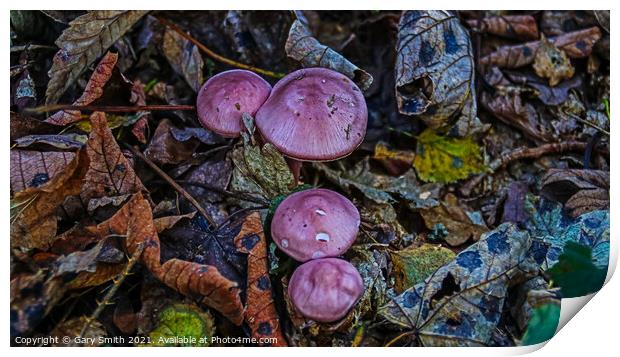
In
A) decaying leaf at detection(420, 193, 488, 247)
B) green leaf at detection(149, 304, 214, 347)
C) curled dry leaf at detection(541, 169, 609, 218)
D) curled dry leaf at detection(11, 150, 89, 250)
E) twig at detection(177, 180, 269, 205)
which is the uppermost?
curled dry leaf at detection(11, 150, 89, 250)

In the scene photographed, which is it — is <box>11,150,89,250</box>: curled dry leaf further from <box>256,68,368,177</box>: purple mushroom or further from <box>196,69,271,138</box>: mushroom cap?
<box>256,68,368,177</box>: purple mushroom

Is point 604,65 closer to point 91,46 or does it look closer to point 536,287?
point 536,287

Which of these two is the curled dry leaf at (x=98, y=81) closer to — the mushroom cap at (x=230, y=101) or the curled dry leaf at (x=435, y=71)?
the mushroom cap at (x=230, y=101)

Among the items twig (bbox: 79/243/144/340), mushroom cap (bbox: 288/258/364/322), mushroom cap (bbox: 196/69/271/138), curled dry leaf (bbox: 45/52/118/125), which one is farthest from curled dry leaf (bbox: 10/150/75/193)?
mushroom cap (bbox: 288/258/364/322)

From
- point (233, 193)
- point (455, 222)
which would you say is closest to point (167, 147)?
point (233, 193)

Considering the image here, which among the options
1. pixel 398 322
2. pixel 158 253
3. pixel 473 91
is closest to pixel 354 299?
pixel 398 322

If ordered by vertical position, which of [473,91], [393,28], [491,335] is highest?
[393,28]

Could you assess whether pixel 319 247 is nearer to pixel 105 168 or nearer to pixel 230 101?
pixel 230 101
